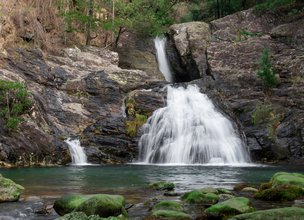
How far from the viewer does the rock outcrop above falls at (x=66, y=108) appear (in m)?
20.3

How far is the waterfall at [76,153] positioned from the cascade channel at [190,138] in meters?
2.90

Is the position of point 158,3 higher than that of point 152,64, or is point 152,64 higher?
point 158,3

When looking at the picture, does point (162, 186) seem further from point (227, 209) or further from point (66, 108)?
point (66, 108)

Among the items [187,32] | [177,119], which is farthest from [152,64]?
[177,119]

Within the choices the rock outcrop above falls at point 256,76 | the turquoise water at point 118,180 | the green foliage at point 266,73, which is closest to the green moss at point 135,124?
the rock outcrop above falls at point 256,76

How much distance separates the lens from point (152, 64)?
31875 millimetres

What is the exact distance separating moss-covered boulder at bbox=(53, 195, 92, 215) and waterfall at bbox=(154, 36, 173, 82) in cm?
2387

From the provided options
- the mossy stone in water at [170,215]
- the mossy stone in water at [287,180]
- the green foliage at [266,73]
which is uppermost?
the green foliage at [266,73]

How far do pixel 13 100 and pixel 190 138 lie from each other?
903 cm

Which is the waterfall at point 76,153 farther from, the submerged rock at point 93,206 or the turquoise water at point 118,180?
the submerged rock at point 93,206

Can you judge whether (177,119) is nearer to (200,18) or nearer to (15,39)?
(15,39)

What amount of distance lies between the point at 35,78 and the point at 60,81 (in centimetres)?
150

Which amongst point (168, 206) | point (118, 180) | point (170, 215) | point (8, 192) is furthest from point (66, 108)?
point (170, 215)

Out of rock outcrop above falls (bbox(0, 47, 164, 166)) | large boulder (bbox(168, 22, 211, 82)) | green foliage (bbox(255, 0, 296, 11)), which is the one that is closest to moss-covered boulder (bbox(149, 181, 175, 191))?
rock outcrop above falls (bbox(0, 47, 164, 166))
